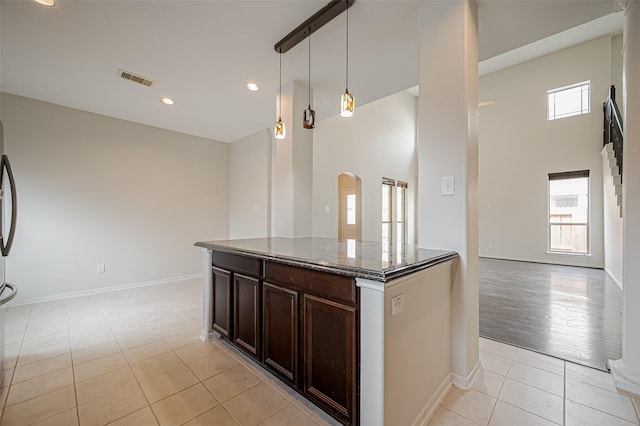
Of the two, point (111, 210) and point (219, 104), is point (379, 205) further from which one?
point (111, 210)

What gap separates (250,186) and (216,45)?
2914 mm

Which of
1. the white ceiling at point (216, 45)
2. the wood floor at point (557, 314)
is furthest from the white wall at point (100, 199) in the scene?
the wood floor at point (557, 314)

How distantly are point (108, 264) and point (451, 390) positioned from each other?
15.8ft

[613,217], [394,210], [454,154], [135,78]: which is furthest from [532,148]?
[135,78]

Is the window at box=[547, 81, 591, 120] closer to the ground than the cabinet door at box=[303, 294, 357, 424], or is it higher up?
higher up

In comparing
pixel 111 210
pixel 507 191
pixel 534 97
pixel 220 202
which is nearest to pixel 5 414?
pixel 111 210

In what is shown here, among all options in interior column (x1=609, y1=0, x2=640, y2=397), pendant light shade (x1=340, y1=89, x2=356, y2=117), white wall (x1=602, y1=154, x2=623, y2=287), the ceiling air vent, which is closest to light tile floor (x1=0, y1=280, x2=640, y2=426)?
interior column (x1=609, y1=0, x2=640, y2=397)

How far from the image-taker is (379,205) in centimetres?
666

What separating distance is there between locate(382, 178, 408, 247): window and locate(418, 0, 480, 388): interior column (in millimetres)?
5100

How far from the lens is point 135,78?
304 centimetres

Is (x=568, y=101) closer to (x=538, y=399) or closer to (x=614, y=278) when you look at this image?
(x=614, y=278)

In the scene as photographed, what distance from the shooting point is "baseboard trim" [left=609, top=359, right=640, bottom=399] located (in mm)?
1746

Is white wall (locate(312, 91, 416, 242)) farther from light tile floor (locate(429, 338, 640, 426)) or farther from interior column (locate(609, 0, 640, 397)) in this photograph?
interior column (locate(609, 0, 640, 397))

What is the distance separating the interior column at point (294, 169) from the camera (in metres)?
3.06
